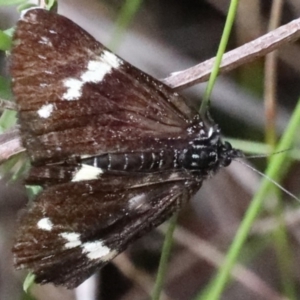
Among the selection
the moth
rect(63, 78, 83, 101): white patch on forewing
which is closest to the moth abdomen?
the moth

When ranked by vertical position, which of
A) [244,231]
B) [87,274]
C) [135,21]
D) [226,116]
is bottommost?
[244,231]

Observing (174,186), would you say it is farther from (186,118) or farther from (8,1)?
(8,1)

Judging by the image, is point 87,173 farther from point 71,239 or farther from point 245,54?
point 245,54

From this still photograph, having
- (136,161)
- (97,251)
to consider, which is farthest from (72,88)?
(97,251)

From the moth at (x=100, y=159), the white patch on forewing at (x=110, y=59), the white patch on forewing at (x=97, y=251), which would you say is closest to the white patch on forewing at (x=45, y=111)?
the moth at (x=100, y=159)

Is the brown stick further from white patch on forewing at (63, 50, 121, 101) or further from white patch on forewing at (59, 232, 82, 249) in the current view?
white patch on forewing at (59, 232, 82, 249)

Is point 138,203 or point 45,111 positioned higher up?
point 45,111

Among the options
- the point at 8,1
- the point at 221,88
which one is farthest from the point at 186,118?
the point at 221,88
